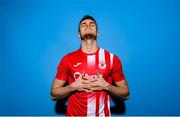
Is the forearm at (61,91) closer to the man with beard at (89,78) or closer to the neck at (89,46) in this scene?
the man with beard at (89,78)

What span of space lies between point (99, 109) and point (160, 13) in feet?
2.96

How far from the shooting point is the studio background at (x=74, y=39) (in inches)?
72.5

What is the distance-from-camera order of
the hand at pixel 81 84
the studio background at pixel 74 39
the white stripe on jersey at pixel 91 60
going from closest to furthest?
the hand at pixel 81 84 < the white stripe on jersey at pixel 91 60 < the studio background at pixel 74 39

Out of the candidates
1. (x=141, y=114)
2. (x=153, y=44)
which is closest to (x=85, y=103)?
(x=141, y=114)

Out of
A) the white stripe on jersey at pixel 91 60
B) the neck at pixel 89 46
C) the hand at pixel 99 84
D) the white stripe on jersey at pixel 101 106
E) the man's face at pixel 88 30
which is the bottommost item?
the white stripe on jersey at pixel 101 106

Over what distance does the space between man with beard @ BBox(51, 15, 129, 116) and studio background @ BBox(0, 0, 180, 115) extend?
0.84 ft

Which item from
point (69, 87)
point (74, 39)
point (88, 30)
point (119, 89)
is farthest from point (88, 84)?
point (74, 39)

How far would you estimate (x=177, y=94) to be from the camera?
1870mm

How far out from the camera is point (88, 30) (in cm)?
158

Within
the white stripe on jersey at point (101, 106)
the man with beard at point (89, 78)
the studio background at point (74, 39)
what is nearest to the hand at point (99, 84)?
the man with beard at point (89, 78)

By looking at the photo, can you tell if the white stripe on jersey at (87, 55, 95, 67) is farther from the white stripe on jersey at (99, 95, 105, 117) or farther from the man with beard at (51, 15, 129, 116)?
the white stripe on jersey at (99, 95, 105, 117)

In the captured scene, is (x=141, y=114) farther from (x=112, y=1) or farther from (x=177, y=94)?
(x=112, y=1)

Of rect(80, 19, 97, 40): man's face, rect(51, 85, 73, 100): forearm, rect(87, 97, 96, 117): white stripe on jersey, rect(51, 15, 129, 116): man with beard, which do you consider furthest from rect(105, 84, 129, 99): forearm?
rect(80, 19, 97, 40): man's face

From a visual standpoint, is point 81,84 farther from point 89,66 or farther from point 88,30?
point 88,30
